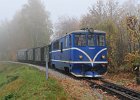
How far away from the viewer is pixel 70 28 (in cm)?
8944

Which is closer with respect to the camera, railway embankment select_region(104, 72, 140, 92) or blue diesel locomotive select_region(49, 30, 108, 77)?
railway embankment select_region(104, 72, 140, 92)

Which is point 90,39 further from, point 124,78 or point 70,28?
point 70,28

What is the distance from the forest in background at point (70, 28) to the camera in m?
28.6

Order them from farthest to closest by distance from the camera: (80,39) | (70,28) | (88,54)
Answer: (70,28) → (80,39) → (88,54)

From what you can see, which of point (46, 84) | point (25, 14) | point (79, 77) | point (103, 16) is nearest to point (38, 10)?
point (25, 14)

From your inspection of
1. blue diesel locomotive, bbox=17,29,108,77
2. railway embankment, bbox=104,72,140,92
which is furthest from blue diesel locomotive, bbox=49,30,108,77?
railway embankment, bbox=104,72,140,92

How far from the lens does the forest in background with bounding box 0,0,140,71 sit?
2859 centimetres

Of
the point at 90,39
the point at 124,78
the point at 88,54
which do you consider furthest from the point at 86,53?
the point at 124,78

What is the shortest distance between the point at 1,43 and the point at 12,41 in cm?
562

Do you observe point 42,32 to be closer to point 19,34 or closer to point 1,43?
point 19,34

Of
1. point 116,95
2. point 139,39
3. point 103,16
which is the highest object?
point 103,16

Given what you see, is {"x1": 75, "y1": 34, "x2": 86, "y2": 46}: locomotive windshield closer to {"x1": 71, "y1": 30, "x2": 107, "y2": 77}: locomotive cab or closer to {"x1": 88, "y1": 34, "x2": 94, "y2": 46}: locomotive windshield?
{"x1": 71, "y1": 30, "x2": 107, "y2": 77}: locomotive cab

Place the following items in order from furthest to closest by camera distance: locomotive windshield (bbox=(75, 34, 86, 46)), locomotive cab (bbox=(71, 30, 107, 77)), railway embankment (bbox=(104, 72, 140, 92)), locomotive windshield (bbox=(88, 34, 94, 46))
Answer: locomotive windshield (bbox=(88, 34, 94, 46))
locomotive windshield (bbox=(75, 34, 86, 46))
locomotive cab (bbox=(71, 30, 107, 77))
railway embankment (bbox=(104, 72, 140, 92))

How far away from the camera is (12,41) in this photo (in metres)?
88.8
